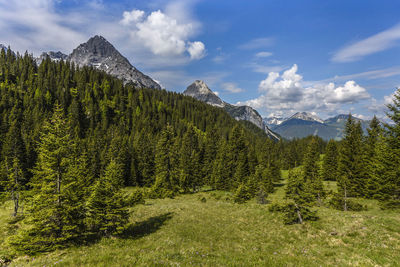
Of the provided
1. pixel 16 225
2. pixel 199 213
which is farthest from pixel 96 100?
pixel 199 213

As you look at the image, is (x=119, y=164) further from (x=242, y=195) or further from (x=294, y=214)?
(x=294, y=214)

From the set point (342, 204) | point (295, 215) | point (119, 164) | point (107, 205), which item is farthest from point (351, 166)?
point (119, 164)

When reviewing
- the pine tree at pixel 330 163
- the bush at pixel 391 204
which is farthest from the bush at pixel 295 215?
the pine tree at pixel 330 163

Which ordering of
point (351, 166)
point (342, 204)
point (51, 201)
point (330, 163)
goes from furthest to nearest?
point (330, 163) → point (351, 166) → point (342, 204) → point (51, 201)

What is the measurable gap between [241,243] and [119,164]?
34.3m

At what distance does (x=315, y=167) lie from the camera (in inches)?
1847

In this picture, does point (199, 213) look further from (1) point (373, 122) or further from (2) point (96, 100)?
(2) point (96, 100)

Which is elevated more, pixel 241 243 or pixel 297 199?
pixel 297 199

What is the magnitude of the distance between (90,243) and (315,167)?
51.2m

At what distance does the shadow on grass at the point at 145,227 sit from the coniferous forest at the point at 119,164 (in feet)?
3.51

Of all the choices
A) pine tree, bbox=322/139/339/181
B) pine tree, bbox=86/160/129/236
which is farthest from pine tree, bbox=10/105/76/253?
pine tree, bbox=322/139/339/181

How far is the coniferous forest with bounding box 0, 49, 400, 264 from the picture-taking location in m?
14.7

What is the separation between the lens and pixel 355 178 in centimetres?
3170

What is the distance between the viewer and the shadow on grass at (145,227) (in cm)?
1744
